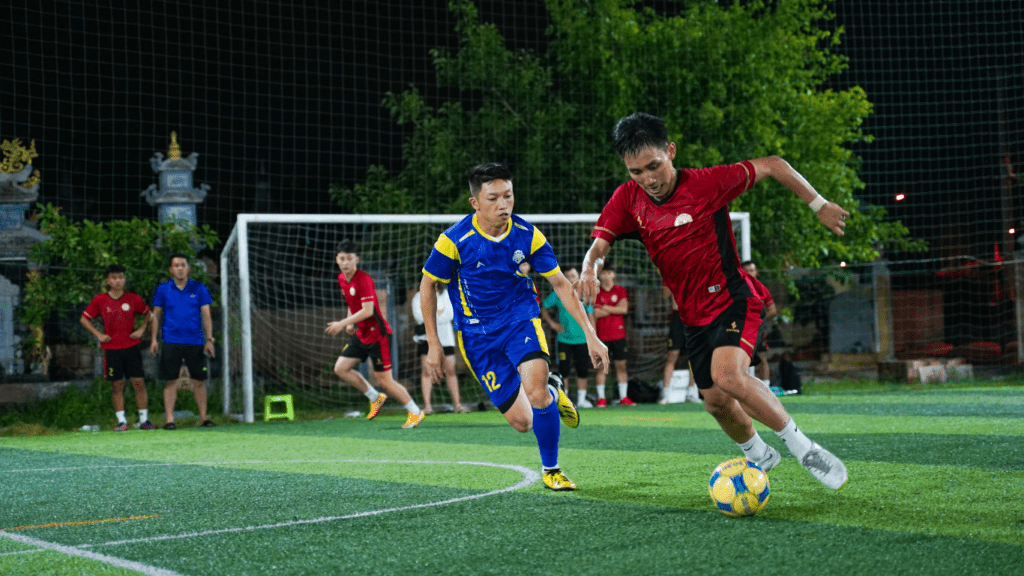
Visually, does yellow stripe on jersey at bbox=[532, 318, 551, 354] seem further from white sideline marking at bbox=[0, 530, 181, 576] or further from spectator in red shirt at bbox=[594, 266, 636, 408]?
spectator in red shirt at bbox=[594, 266, 636, 408]

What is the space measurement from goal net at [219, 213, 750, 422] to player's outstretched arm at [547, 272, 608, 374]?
7.43 m

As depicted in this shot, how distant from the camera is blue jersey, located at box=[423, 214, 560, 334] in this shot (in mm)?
5121

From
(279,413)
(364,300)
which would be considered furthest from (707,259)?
(279,413)

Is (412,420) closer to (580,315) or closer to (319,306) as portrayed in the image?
(580,315)

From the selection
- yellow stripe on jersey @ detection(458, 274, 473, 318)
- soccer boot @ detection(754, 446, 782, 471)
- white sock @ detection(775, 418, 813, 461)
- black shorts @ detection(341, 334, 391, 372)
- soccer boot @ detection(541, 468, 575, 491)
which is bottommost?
soccer boot @ detection(541, 468, 575, 491)

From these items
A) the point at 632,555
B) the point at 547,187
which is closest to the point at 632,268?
the point at 547,187

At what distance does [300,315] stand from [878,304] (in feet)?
51.1

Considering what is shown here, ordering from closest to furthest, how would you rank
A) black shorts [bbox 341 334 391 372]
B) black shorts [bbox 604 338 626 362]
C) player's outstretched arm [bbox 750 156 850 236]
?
1. player's outstretched arm [bbox 750 156 850 236]
2. black shorts [bbox 341 334 391 372]
3. black shorts [bbox 604 338 626 362]

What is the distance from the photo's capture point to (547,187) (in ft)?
67.1

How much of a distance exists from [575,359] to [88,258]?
696cm

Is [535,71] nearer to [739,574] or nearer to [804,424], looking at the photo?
[804,424]

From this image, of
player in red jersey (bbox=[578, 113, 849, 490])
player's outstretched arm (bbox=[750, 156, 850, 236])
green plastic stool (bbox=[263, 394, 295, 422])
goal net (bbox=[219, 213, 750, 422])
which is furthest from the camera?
goal net (bbox=[219, 213, 750, 422])

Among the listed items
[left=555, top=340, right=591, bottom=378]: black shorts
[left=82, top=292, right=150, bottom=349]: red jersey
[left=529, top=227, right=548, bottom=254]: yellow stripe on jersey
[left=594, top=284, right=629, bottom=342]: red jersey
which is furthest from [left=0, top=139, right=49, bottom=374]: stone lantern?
[left=529, top=227, right=548, bottom=254]: yellow stripe on jersey

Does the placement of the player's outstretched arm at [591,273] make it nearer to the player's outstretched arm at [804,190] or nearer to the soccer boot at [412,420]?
the player's outstretched arm at [804,190]
